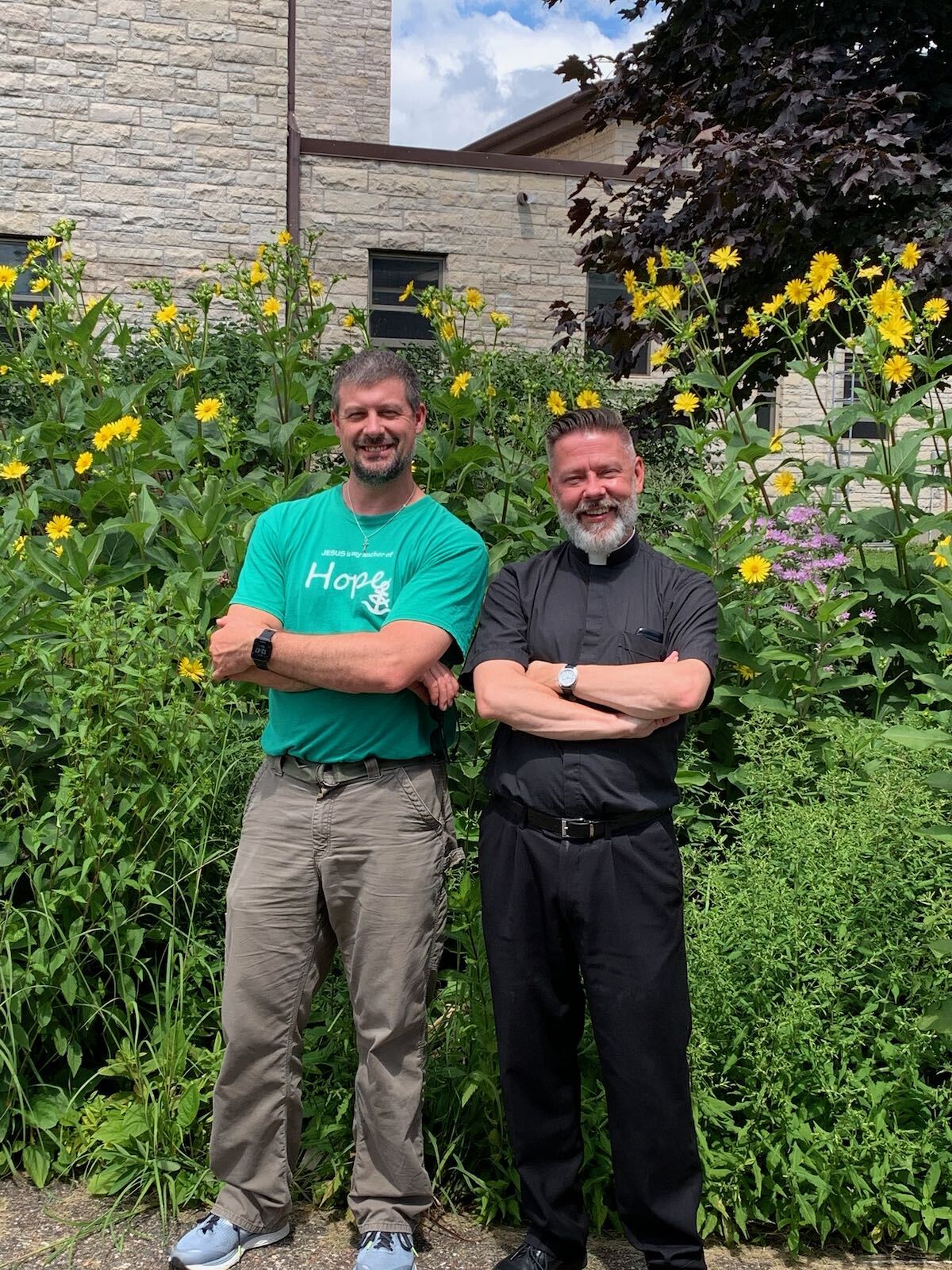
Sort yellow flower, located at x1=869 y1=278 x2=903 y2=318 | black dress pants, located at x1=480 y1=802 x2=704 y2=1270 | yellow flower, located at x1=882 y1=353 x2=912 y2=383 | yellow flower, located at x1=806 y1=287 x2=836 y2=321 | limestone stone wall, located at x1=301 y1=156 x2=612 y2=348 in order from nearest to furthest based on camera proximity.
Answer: black dress pants, located at x1=480 y1=802 x2=704 y2=1270
yellow flower, located at x1=882 y1=353 x2=912 y2=383
yellow flower, located at x1=869 y1=278 x2=903 y2=318
yellow flower, located at x1=806 y1=287 x2=836 y2=321
limestone stone wall, located at x1=301 y1=156 x2=612 y2=348

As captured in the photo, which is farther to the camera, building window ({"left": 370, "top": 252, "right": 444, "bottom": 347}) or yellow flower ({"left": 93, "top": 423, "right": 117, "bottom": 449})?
building window ({"left": 370, "top": 252, "right": 444, "bottom": 347})

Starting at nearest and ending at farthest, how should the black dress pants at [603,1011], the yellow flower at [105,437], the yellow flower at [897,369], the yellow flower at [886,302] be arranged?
the black dress pants at [603,1011]
the yellow flower at [897,369]
the yellow flower at [886,302]
the yellow flower at [105,437]

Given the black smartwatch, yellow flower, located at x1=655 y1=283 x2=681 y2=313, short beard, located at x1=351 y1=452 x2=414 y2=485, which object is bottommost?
the black smartwatch

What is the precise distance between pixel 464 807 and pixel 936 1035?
142cm

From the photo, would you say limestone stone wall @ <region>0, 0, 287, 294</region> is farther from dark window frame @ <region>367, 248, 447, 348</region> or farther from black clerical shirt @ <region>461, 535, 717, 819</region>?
black clerical shirt @ <region>461, 535, 717, 819</region>

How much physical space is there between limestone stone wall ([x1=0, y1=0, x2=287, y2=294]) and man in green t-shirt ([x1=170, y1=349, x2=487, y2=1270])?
9986 millimetres

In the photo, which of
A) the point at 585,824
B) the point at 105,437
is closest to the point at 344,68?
the point at 105,437

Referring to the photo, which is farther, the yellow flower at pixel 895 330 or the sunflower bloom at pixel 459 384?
the sunflower bloom at pixel 459 384

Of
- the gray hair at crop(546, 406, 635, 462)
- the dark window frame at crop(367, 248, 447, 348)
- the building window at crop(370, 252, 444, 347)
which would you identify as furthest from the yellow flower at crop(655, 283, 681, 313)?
the building window at crop(370, 252, 444, 347)

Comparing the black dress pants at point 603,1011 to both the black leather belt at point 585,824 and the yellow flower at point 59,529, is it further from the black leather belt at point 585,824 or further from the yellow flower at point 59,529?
the yellow flower at point 59,529

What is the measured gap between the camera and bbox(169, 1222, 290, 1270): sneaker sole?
2.80m

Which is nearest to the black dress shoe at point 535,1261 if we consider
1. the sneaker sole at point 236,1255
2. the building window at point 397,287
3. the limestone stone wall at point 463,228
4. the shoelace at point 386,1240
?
the shoelace at point 386,1240

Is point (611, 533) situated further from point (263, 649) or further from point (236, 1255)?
point (236, 1255)

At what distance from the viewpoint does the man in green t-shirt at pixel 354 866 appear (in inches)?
112
